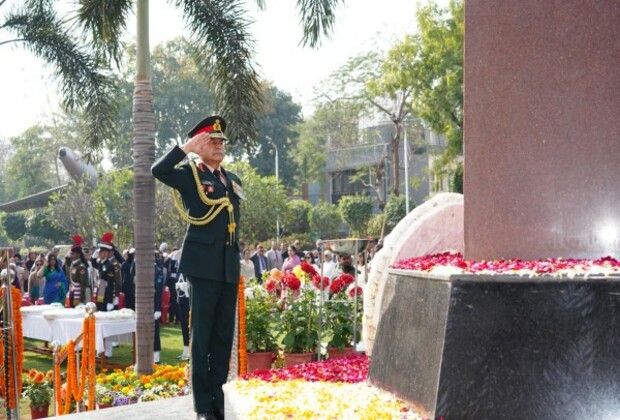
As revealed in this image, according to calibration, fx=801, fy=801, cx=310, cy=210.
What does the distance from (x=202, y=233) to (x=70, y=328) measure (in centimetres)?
748

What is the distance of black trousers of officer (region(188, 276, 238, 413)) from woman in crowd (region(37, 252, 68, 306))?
11652mm

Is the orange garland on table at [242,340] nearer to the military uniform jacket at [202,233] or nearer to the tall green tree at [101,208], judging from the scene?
the military uniform jacket at [202,233]

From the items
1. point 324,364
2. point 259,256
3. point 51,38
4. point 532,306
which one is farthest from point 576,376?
point 259,256

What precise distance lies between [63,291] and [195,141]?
12.1m

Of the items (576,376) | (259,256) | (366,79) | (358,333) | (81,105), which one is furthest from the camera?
(366,79)

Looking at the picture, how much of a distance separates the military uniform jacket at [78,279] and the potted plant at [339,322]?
7622 mm

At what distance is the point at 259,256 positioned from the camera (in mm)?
21594

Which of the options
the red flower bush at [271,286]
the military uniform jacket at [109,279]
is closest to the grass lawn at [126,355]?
the military uniform jacket at [109,279]

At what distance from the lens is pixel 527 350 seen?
3416 millimetres

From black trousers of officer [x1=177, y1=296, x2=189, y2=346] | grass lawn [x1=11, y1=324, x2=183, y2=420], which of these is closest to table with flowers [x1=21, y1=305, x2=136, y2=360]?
grass lawn [x1=11, y1=324, x2=183, y2=420]

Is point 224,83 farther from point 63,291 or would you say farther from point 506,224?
point 63,291

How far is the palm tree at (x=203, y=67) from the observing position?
9.23 meters

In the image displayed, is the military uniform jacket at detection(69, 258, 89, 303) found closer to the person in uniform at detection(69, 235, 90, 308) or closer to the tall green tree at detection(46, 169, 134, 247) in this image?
the person in uniform at detection(69, 235, 90, 308)

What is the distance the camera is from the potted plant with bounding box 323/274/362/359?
7.49 meters
